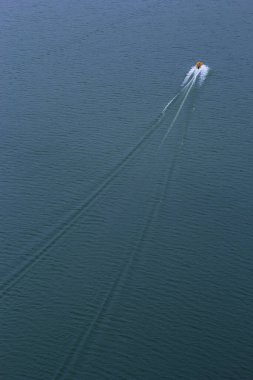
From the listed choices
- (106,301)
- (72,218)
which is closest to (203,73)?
(72,218)

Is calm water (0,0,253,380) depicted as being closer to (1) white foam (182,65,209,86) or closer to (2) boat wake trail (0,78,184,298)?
(2) boat wake trail (0,78,184,298)

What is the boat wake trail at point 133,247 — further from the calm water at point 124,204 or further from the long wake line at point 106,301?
the calm water at point 124,204

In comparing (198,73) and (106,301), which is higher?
(198,73)

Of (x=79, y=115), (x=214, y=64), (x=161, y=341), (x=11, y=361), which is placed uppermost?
(x=214, y=64)

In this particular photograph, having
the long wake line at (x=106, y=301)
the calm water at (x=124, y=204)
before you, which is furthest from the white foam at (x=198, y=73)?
the long wake line at (x=106, y=301)

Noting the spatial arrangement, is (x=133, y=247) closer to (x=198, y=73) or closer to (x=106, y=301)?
(x=106, y=301)

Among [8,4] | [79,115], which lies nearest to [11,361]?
[79,115]

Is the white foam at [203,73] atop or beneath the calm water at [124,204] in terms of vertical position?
atop

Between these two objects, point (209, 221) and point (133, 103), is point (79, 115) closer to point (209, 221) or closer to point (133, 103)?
point (133, 103)
